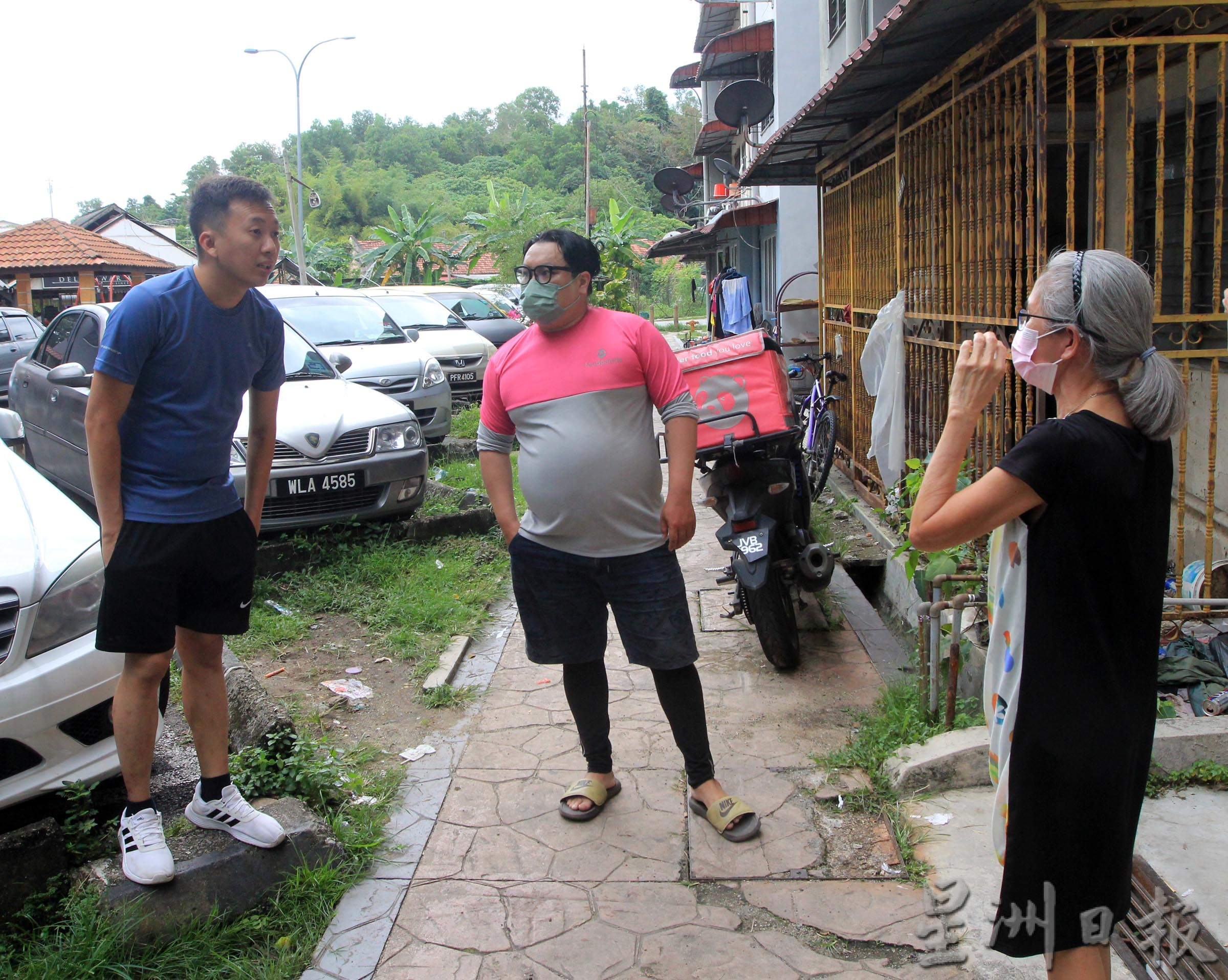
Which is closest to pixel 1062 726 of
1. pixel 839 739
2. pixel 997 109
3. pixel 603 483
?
pixel 603 483

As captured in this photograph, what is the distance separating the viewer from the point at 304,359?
24.5ft

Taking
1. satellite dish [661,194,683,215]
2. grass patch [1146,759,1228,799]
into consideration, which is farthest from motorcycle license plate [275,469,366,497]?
satellite dish [661,194,683,215]

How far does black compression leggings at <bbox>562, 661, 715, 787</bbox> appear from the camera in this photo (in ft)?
11.3

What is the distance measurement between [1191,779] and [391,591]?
4303 millimetres

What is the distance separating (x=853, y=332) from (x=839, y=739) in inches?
176

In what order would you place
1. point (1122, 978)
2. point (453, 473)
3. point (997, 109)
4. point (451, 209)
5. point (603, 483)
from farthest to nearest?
1. point (451, 209)
2. point (453, 473)
3. point (997, 109)
4. point (603, 483)
5. point (1122, 978)

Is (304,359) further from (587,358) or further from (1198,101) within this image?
(1198,101)

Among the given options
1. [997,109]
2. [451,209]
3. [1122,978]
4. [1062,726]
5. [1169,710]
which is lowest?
[1122,978]

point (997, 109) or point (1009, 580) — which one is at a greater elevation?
point (997, 109)

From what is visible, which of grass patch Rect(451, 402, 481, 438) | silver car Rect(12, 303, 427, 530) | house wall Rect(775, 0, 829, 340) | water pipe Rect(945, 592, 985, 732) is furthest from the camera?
house wall Rect(775, 0, 829, 340)

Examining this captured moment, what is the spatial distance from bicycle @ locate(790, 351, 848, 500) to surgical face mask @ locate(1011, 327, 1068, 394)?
17.6 ft

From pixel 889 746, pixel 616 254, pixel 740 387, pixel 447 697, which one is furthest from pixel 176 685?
pixel 616 254

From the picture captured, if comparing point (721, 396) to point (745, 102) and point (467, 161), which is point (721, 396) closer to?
point (745, 102)

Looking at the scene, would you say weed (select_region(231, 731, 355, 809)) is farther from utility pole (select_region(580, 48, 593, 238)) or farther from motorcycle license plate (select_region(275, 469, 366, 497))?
utility pole (select_region(580, 48, 593, 238))
